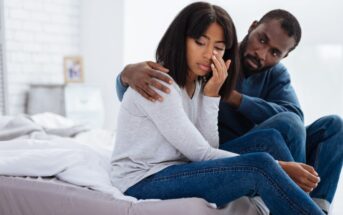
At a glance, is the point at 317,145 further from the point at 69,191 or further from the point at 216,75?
the point at 69,191

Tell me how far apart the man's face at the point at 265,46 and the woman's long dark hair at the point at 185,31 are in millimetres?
392

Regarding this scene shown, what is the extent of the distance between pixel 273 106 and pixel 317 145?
218mm

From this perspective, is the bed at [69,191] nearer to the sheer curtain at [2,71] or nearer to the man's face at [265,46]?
the man's face at [265,46]

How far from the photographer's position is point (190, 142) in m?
1.12

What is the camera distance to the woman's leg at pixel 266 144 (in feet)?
4.02

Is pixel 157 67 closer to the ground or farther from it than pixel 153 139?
farther from it

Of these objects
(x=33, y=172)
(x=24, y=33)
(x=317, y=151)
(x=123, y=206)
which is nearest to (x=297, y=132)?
(x=317, y=151)

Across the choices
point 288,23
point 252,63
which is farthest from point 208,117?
point 288,23

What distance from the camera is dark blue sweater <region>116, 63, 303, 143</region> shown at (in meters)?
1.48

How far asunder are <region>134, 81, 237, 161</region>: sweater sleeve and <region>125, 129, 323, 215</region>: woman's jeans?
0.05 metres

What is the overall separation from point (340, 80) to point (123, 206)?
2.29 metres

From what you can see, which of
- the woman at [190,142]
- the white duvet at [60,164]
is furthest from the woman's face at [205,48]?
the white duvet at [60,164]

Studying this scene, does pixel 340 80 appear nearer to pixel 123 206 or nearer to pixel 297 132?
pixel 297 132

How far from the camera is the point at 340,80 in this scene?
2.86m
